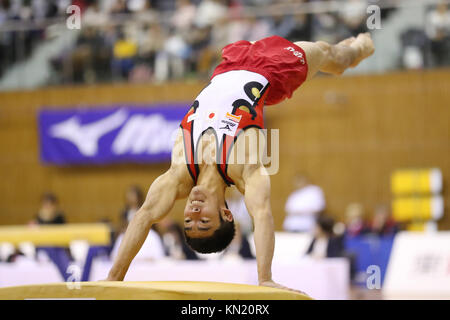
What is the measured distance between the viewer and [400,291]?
1020cm

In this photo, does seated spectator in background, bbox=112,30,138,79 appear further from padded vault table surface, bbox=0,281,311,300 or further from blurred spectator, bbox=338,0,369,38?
padded vault table surface, bbox=0,281,311,300

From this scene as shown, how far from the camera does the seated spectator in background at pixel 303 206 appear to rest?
1245 cm

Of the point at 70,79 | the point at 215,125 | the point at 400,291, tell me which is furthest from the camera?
the point at 70,79

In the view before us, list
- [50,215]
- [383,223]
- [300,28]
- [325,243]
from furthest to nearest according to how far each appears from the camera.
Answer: [300,28], [383,223], [50,215], [325,243]

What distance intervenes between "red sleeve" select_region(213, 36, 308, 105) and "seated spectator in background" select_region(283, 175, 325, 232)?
20.9 feet

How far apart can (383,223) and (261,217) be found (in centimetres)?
799

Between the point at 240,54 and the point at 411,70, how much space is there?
7792 millimetres

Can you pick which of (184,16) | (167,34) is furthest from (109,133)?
(184,16)

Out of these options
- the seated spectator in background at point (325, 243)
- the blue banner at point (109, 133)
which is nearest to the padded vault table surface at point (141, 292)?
the seated spectator in background at point (325, 243)

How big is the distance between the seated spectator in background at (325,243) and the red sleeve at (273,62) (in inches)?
165

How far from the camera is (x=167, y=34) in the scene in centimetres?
1380

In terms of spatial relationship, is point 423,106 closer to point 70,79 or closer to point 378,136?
point 378,136

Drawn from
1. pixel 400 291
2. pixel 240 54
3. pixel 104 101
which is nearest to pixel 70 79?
pixel 104 101

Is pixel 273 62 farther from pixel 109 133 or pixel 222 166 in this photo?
pixel 109 133
